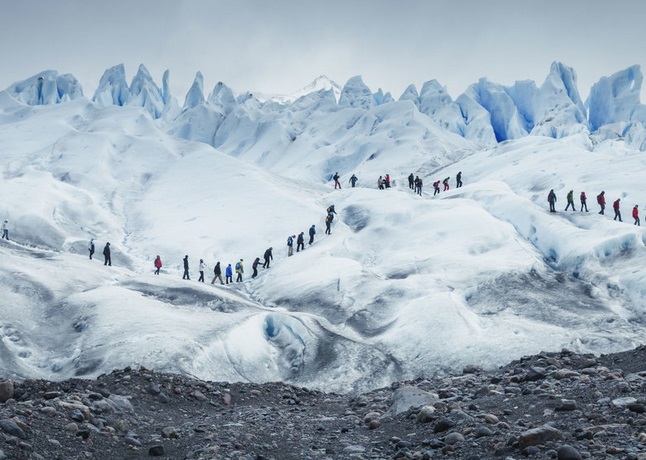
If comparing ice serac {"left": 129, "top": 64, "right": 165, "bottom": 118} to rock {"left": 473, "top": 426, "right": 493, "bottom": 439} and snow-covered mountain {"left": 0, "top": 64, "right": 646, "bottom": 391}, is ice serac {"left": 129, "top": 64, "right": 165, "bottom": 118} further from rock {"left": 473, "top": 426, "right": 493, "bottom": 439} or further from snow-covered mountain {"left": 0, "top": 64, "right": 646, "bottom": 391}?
rock {"left": 473, "top": 426, "right": 493, "bottom": 439}

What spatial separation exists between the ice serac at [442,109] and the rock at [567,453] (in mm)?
125084

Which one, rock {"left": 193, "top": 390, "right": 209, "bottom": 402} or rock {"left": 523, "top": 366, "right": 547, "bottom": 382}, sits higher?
rock {"left": 523, "top": 366, "right": 547, "bottom": 382}

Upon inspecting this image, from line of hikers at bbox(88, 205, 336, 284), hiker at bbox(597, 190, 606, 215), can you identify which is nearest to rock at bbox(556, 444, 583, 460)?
line of hikers at bbox(88, 205, 336, 284)

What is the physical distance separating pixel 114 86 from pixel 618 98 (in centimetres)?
11738

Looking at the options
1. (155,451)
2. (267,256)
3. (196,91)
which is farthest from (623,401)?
(196,91)

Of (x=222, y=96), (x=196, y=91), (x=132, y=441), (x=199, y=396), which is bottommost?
(x=199, y=396)

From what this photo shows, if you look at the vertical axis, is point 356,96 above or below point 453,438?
above

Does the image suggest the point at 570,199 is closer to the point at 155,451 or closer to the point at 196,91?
the point at 155,451

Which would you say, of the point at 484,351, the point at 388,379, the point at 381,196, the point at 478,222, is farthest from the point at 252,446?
the point at 381,196

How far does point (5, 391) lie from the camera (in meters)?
10.8

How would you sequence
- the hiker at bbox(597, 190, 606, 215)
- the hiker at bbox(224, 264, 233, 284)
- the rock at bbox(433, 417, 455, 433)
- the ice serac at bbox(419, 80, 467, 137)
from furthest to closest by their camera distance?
the ice serac at bbox(419, 80, 467, 137) → the hiker at bbox(597, 190, 606, 215) → the hiker at bbox(224, 264, 233, 284) → the rock at bbox(433, 417, 455, 433)

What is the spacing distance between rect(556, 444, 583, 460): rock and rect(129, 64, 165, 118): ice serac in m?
154

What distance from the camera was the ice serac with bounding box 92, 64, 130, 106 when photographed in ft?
485

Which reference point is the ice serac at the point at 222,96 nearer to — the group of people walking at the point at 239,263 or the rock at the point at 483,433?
the group of people walking at the point at 239,263
